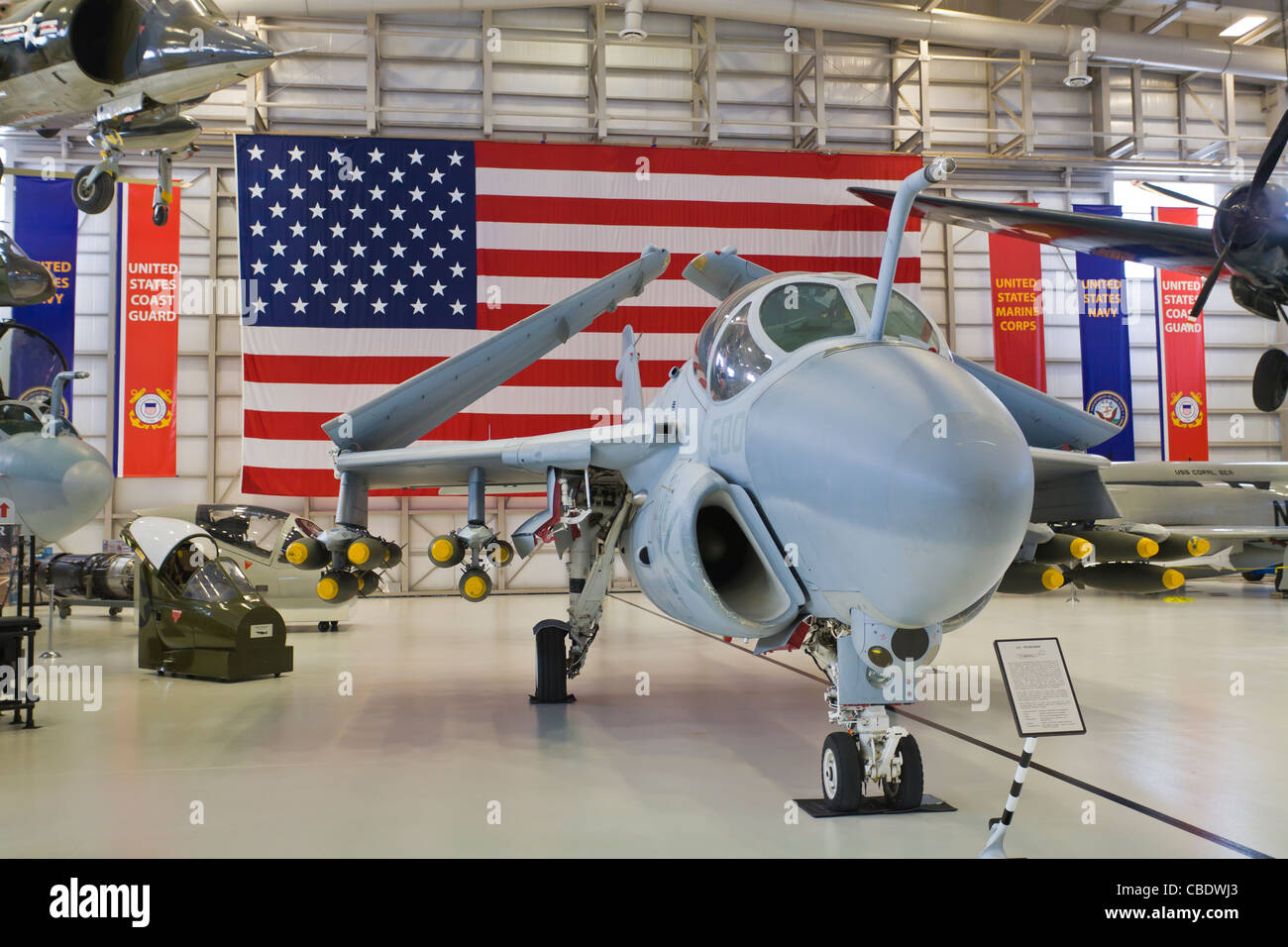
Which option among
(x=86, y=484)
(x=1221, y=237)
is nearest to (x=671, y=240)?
(x=1221, y=237)

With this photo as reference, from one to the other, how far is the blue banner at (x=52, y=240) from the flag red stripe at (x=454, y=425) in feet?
18.4

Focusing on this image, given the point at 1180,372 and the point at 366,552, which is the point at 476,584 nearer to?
the point at 366,552

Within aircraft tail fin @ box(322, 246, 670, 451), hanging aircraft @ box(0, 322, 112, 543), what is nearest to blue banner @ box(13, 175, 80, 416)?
hanging aircraft @ box(0, 322, 112, 543)

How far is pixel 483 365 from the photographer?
755 centimetres

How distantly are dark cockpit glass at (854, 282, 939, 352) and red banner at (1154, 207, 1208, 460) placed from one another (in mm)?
20936

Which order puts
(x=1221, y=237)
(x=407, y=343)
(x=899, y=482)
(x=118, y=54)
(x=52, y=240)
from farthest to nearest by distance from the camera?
(x=52, y=240) → (x=407, y=343) → (x=118, y=54) → (x=1221, y=237) → (x=899, y=482)

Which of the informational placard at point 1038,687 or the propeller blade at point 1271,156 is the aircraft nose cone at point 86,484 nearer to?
the informational placard at point 1038,687

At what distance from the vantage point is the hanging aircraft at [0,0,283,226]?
8.41m

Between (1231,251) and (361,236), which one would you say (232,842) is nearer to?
(1231,251)

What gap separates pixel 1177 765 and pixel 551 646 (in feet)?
15.1

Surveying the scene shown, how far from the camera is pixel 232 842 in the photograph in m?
4.00

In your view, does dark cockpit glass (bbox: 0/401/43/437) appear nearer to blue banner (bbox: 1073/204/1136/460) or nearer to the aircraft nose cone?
the aircraft nose cone

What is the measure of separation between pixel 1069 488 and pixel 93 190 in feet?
32.3
